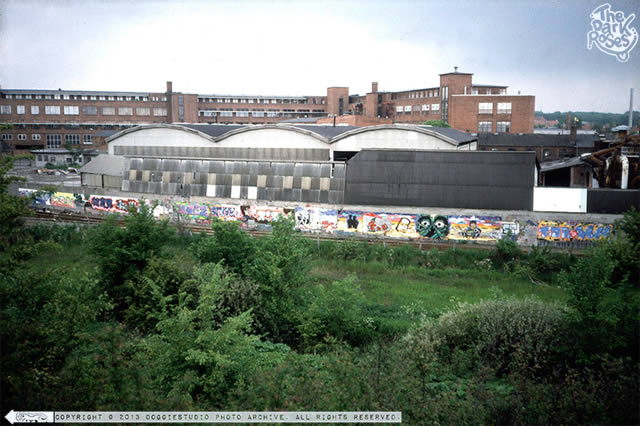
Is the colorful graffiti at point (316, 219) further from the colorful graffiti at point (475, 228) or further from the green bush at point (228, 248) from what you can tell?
the green bush at point (228, 248)

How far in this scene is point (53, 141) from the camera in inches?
3755

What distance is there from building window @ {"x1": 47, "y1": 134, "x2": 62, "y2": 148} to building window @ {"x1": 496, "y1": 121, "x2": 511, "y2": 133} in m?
80.7

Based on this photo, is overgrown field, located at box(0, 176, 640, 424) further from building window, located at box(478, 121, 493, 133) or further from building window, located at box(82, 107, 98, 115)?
building window, located at box(82, 107, 98, 115)

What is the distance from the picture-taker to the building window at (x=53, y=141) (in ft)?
312

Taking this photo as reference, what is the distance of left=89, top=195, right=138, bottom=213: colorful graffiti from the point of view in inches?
1672

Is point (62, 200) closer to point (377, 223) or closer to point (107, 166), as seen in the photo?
point (107, 166)

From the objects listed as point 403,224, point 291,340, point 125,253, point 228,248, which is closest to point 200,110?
point 403,224

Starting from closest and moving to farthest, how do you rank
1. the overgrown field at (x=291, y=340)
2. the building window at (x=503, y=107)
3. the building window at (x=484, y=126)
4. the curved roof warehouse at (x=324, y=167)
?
the overgrown field at (x=291, y=340) < the curved roof warehouse at (x=324, y=167) < the building window at (x=503, y=107) < the building window at (x=484, y=126)

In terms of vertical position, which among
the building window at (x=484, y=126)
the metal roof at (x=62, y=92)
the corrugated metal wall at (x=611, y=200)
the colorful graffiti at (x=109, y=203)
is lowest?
the colorful graffiti at (x=109, y=203)

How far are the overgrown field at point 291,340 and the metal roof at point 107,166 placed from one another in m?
25.1

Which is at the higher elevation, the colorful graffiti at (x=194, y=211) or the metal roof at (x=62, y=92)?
the metal roof at (x=62, y=92)

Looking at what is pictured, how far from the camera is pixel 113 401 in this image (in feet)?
37.0

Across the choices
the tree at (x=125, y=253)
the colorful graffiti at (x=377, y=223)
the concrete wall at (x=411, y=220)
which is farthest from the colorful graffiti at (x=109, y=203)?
the tree at (x=125, y=253)

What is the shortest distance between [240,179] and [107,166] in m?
15.3
